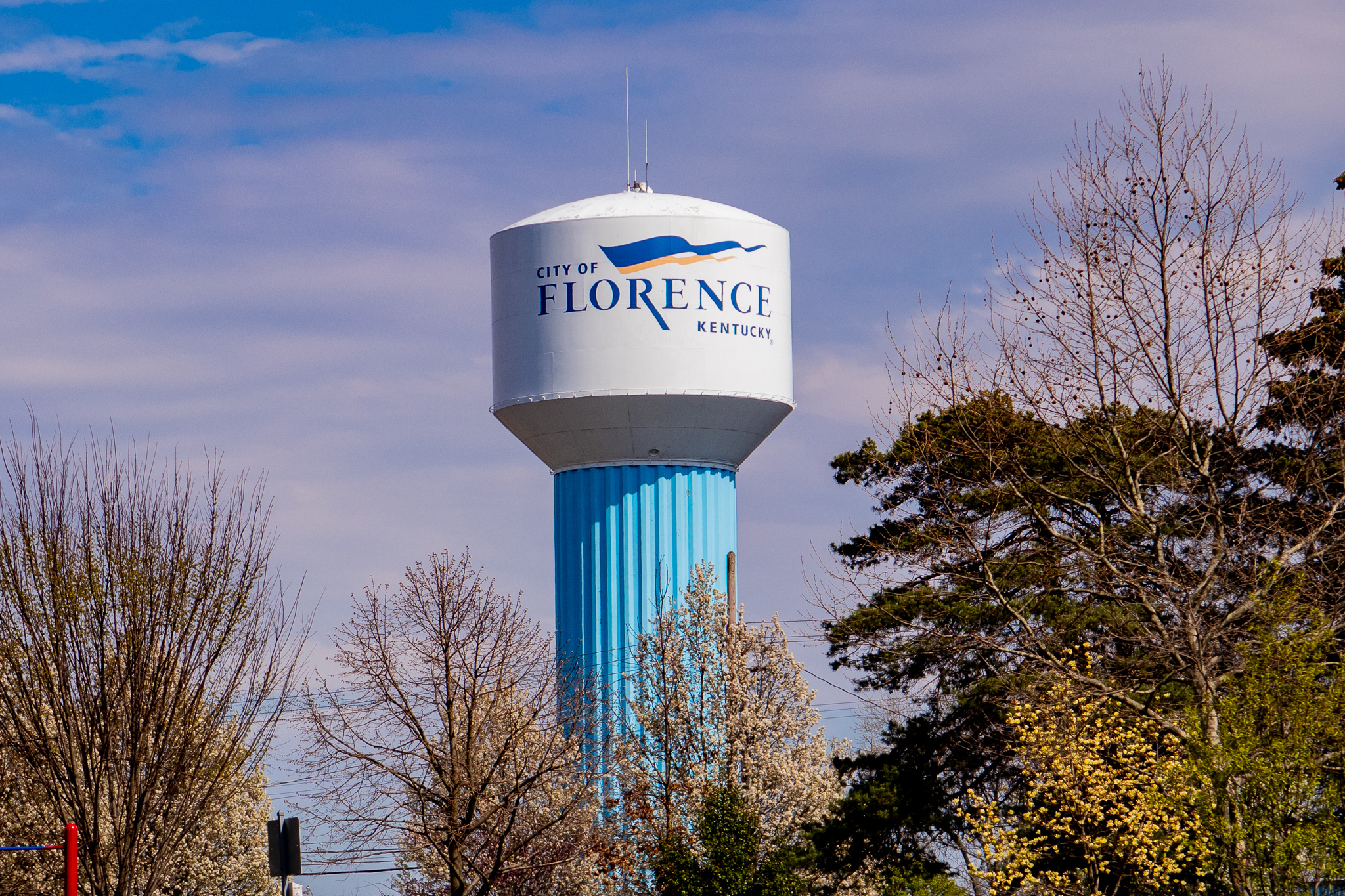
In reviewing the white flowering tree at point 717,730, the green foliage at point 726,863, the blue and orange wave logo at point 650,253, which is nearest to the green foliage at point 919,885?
the green foliage at point 726,863

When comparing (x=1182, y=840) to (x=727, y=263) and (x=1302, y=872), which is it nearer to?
(x=1302, y=872)

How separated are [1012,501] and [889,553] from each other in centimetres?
190

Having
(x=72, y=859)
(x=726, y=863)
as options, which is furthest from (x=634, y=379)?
(x=72, y=859)

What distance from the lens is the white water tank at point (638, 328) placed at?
26.2m

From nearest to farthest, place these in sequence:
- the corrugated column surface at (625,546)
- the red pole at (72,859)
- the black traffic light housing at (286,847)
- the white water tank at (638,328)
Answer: the red pole at (72,859) < the black traffic light housing at (286,847) < the white water tank at (638,328) < the corrugated column surface at (625,546)

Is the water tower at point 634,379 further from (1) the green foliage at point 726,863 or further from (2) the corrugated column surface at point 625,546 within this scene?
(1) the green foliage at point 726,863

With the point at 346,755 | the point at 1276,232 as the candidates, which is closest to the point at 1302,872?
the point at 1276,232

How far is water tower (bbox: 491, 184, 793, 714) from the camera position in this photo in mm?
26328

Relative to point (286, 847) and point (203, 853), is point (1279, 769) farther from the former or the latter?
point (203, 853)

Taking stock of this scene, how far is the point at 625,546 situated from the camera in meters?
28.1

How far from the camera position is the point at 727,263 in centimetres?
2689

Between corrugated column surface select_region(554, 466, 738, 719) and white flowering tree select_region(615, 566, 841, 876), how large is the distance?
1.22 m

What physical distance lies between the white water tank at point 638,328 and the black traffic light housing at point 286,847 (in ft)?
42.6

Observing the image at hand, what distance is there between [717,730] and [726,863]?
4.33 metres
